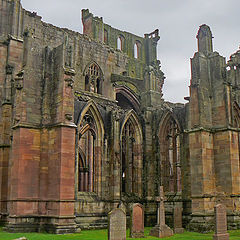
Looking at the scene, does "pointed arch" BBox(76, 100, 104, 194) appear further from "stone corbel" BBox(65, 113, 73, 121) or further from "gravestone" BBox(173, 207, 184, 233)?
"gravestone" BBox(173, 207, 184, 233)

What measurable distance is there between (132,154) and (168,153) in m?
2.00

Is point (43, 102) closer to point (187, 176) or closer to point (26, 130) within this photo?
point (26, 130)

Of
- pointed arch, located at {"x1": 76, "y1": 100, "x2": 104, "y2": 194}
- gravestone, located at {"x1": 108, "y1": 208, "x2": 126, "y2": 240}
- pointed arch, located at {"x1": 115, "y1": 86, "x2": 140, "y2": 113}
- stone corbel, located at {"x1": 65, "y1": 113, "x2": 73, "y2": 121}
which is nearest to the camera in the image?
gravestone, located at {"x1": 108, "y1": 208, "x2": 126, "y2": 240}

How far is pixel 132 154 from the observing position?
2233cm

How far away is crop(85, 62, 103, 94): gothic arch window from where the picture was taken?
29422mm

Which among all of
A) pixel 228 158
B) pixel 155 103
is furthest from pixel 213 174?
pixel 155 103

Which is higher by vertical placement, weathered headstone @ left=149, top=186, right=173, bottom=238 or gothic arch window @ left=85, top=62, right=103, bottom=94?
gothic arch window @ left=85, top=62, right=103, bottom=94

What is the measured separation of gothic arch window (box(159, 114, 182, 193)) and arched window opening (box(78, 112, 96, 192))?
3.98 metres

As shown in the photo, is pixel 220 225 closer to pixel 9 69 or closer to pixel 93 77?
pixel 9 69

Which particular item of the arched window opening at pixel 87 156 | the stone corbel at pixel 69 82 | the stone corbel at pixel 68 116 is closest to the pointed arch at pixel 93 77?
the arched window opening at pixel 87 156

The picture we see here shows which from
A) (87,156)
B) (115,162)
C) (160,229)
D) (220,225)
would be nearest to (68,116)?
(115,162)

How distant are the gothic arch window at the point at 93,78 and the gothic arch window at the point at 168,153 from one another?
8.79 m

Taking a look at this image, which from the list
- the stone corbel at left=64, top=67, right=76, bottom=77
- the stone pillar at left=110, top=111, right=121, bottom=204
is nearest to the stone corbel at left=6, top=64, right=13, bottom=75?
the stone corbel at left=64, top=67, right=76, bottom=77

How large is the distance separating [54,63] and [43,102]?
193 cm
